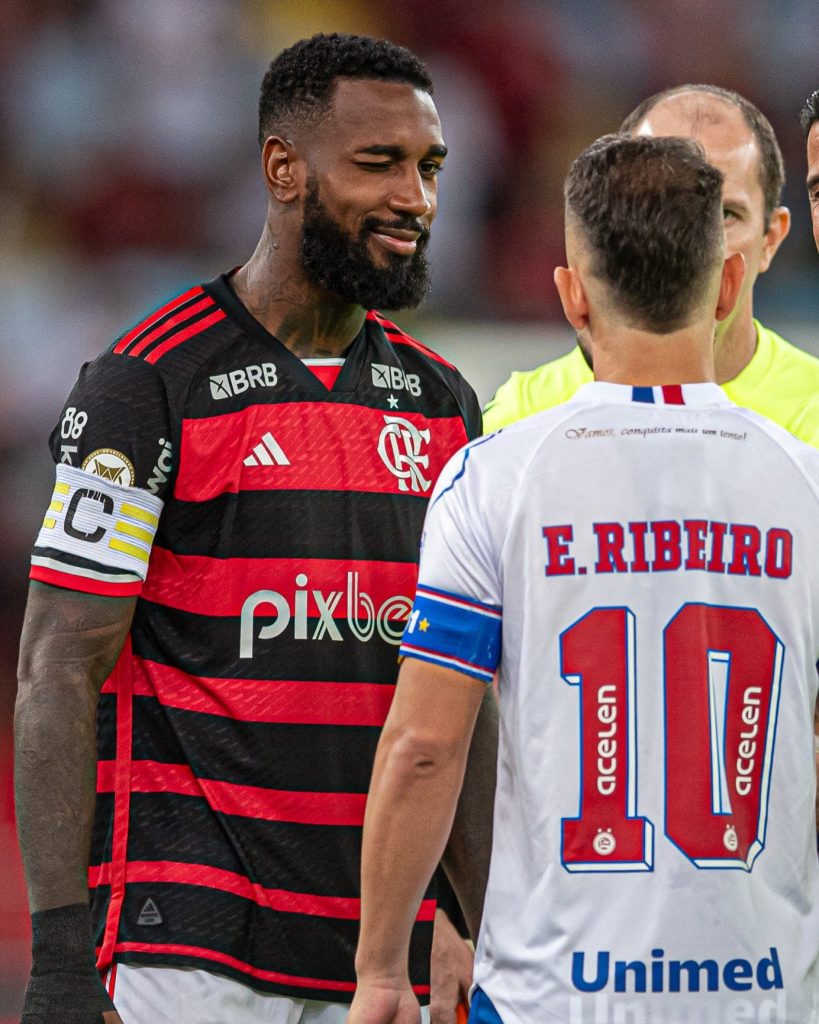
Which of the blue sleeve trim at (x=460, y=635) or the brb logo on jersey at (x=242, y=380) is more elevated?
the brb logo on jersey at (x=242, y=380)

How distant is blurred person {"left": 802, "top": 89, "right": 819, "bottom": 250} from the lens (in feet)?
11.7

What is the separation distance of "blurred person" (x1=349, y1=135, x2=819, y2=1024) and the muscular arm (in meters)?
0.67

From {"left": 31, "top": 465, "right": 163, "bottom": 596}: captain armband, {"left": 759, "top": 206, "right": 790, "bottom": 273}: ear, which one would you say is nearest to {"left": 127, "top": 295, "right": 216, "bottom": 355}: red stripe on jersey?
{"left": 31, "top": 465, "right": 163, "bottom": 596}: captain armband

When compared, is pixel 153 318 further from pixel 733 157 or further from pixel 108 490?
pixel 733 157

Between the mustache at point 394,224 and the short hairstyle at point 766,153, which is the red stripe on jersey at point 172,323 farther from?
the short hairstyle at point 766,153

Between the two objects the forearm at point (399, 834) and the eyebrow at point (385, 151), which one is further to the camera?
the eyebrow at point (385, 151)

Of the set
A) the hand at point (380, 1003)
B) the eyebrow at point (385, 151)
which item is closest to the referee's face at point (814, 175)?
the eyebrow at point (385, 151)

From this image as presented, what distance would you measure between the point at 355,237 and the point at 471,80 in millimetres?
4822

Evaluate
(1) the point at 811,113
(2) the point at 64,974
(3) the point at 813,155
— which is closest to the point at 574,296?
(2) the point at 64,974

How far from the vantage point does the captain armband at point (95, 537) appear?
8.50 feet

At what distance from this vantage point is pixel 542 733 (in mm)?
2006

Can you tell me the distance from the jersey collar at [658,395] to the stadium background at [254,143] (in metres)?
4.71

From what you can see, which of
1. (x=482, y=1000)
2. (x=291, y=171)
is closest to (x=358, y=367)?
(x=291, y=171)

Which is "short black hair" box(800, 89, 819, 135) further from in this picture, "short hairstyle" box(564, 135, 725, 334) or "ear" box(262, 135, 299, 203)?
"short hairstyle" box(564, 135, 725, 334)
